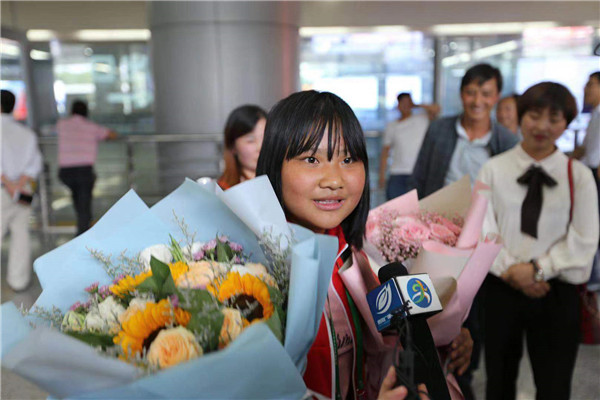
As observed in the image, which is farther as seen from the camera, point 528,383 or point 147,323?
point 528,383

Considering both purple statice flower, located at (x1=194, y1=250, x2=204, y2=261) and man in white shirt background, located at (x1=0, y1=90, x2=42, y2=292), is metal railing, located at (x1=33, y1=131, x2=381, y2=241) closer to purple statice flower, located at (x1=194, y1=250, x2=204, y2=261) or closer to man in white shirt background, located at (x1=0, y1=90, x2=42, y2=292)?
man in white shirt background, located at (x1=0, y1=90, x2=42, y2=292)

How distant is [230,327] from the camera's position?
72 cm

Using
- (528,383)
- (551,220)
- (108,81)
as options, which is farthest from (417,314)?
(108,81)

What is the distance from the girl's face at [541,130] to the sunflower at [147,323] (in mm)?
1769

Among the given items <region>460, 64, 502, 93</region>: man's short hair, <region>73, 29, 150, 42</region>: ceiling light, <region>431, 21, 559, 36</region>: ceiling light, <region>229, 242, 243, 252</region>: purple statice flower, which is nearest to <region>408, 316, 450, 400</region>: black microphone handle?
<region>229, 242, 243, 252</region>: purple statice flower

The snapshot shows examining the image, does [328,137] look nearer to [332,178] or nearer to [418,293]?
[332,178]

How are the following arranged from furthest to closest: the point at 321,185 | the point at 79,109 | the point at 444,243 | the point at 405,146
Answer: the point at 79,109 < the point at 405,146 < the point at 444,243 < the point at 321,185

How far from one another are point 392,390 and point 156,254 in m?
0.44

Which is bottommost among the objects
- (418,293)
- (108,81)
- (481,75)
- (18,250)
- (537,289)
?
(18,250)

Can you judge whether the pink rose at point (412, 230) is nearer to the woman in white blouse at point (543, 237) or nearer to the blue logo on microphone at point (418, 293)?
the blue logo on microphone at point (418, 293)

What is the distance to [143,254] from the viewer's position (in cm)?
A: 90

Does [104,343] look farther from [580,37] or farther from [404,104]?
[580,37]

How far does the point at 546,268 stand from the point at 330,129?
4.41 feet

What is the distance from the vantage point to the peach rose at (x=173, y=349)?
0.67 m
